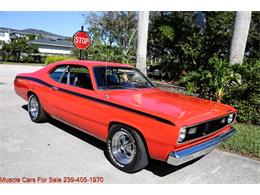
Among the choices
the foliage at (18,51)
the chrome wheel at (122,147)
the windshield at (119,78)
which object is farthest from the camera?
the foliage at (18,51)

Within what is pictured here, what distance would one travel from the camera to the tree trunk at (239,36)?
754 cm

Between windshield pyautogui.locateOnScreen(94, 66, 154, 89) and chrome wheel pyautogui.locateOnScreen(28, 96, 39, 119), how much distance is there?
2112 mm

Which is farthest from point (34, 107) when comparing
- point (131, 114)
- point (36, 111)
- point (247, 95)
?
point (247, 95)

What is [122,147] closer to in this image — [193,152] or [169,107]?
[169,107]

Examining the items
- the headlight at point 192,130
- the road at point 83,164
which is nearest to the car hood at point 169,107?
the headlight at point 192,130

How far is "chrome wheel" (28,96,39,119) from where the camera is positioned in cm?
568

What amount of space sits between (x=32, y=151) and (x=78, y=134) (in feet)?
3.52

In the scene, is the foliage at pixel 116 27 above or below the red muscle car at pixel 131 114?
above

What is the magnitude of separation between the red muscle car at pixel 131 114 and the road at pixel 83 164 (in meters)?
0.29

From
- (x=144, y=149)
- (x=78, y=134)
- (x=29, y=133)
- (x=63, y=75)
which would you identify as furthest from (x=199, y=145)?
(x=29, y=133)

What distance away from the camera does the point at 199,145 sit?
335 centimetres

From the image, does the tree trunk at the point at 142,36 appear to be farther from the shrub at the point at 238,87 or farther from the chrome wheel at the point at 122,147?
the chrome wheel at the point at 122,147

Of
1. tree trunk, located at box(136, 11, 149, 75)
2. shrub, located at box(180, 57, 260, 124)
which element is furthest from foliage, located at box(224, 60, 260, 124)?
tree trunk, located at box(136, 11, 149, 75)
